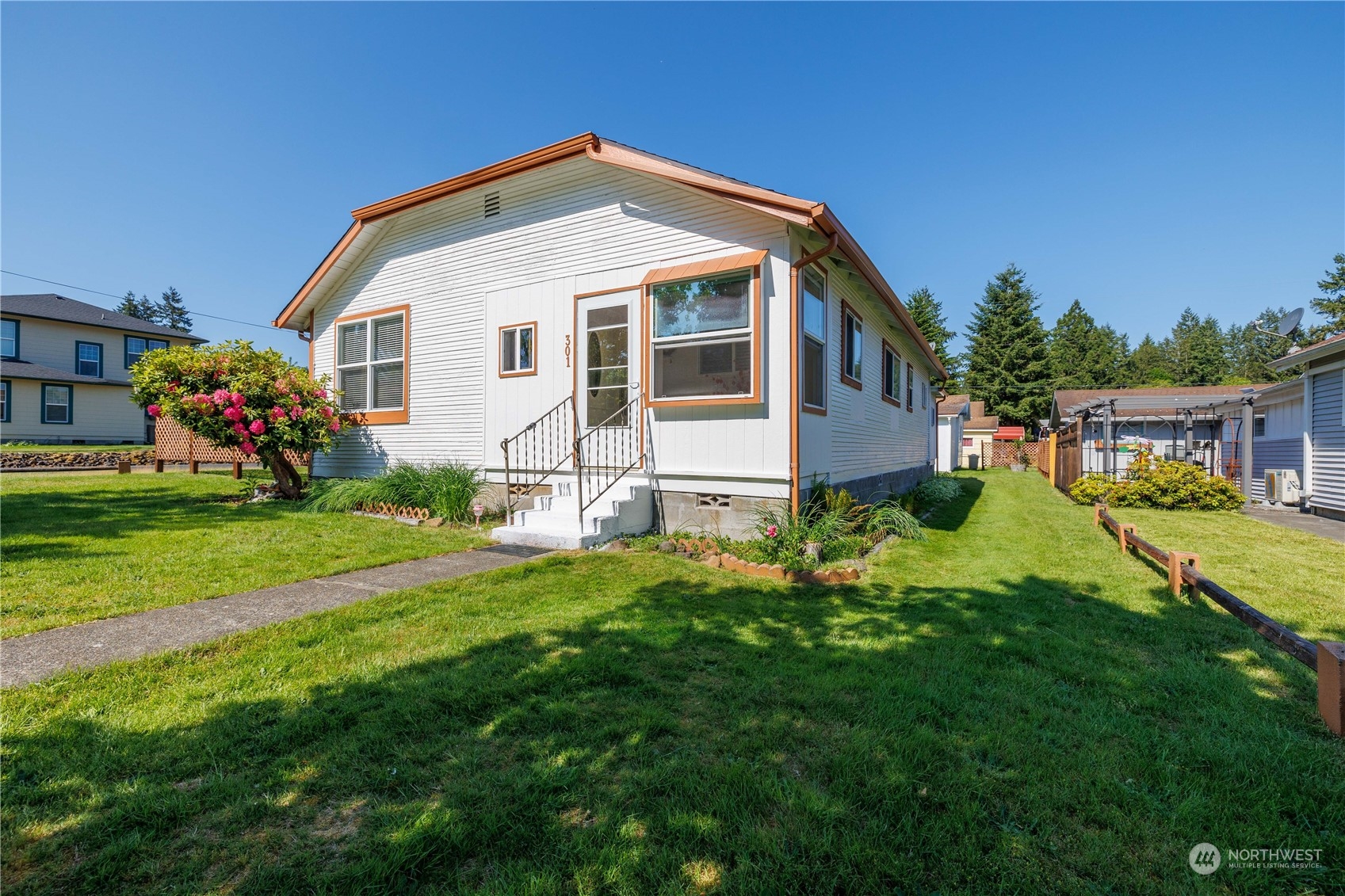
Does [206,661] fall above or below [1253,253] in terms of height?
below

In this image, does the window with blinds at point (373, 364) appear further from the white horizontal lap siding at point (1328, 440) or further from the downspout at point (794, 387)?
the white horizontal lap siding at point (1328, 440)

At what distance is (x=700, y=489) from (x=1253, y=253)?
20312 millimetres

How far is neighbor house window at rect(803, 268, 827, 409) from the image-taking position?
6.70 m

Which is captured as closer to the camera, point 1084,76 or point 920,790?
point 920,790

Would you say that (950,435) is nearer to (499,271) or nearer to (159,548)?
(499,271)

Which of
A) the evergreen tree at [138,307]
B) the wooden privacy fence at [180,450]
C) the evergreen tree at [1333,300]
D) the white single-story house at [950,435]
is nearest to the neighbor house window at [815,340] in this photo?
the wooden privacy fence at [180,450]

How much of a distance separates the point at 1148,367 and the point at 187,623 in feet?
266

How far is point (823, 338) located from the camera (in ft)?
23.9

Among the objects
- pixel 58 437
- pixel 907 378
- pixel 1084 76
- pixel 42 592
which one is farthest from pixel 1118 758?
pixel 58 437

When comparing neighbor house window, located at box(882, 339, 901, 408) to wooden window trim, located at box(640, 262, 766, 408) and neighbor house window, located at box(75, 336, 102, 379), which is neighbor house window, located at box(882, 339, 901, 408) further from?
neighbor house window, located at box(75, 336, 102, 379)

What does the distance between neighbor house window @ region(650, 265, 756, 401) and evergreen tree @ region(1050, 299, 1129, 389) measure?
4853cm

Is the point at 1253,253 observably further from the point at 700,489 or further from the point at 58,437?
the point at 58,437

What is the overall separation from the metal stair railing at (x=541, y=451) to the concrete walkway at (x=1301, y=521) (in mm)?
10878

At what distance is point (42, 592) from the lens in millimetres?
4133
